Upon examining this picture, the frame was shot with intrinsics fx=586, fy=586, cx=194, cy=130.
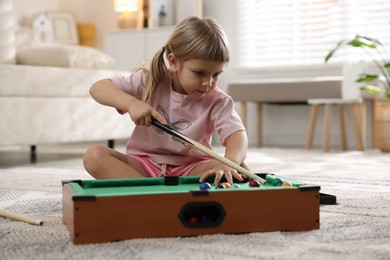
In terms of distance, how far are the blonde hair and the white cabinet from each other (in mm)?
2617

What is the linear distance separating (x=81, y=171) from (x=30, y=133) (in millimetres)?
350

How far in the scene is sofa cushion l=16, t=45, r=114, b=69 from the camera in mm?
2435

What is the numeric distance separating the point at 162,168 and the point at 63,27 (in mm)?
3128

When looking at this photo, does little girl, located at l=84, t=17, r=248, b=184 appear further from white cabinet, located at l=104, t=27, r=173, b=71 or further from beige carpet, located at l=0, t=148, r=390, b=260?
white cabinet, located at l=104, t=27, r=173, b=71

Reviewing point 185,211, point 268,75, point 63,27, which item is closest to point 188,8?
point 268,75

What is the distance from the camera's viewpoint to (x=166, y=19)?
4.02m

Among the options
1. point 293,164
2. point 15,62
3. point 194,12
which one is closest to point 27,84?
point 15,62

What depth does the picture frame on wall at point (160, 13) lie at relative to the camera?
3996mm

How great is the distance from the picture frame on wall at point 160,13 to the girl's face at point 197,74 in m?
2.76

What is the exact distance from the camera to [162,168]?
4.42ft

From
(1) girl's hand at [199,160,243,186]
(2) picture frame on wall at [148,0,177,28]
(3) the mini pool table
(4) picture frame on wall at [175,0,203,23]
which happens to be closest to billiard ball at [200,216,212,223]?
(3) the mini pool table

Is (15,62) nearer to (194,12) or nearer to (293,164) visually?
(293,164)

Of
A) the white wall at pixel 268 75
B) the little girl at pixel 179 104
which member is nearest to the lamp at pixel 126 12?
the white wall at pixel 268 75

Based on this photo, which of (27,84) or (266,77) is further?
(266,77)
